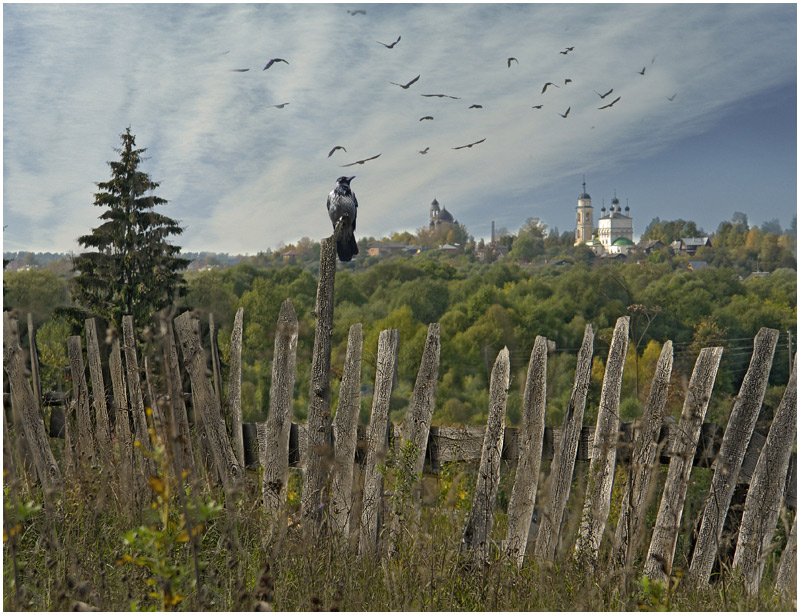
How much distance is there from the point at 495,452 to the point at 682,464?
761 millimetres

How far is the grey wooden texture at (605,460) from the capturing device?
8.39ft

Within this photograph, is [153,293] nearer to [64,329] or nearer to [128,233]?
[128,233]

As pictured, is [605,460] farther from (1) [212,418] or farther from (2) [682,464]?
(1) [212,418]

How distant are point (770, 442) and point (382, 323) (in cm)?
2493

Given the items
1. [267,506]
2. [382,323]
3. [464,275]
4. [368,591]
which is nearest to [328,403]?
[267,506]

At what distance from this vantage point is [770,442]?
2504 mm

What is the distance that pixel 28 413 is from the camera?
339 centimetres

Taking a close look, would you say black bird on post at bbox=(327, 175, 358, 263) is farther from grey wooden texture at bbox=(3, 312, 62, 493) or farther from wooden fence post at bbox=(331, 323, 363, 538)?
grey wooden texture at bbox=(3, 312, 62, 493)

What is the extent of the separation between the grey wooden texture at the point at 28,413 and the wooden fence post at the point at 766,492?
3257mm

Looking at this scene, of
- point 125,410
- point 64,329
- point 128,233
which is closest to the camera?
point 125,410

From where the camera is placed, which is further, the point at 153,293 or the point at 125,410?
the point at 153,293

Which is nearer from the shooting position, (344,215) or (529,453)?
(529,453)

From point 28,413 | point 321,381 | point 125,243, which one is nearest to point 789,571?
point 321,381

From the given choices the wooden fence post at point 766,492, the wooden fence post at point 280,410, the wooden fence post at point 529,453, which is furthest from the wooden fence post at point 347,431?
the wooden fence post at point 766,492
